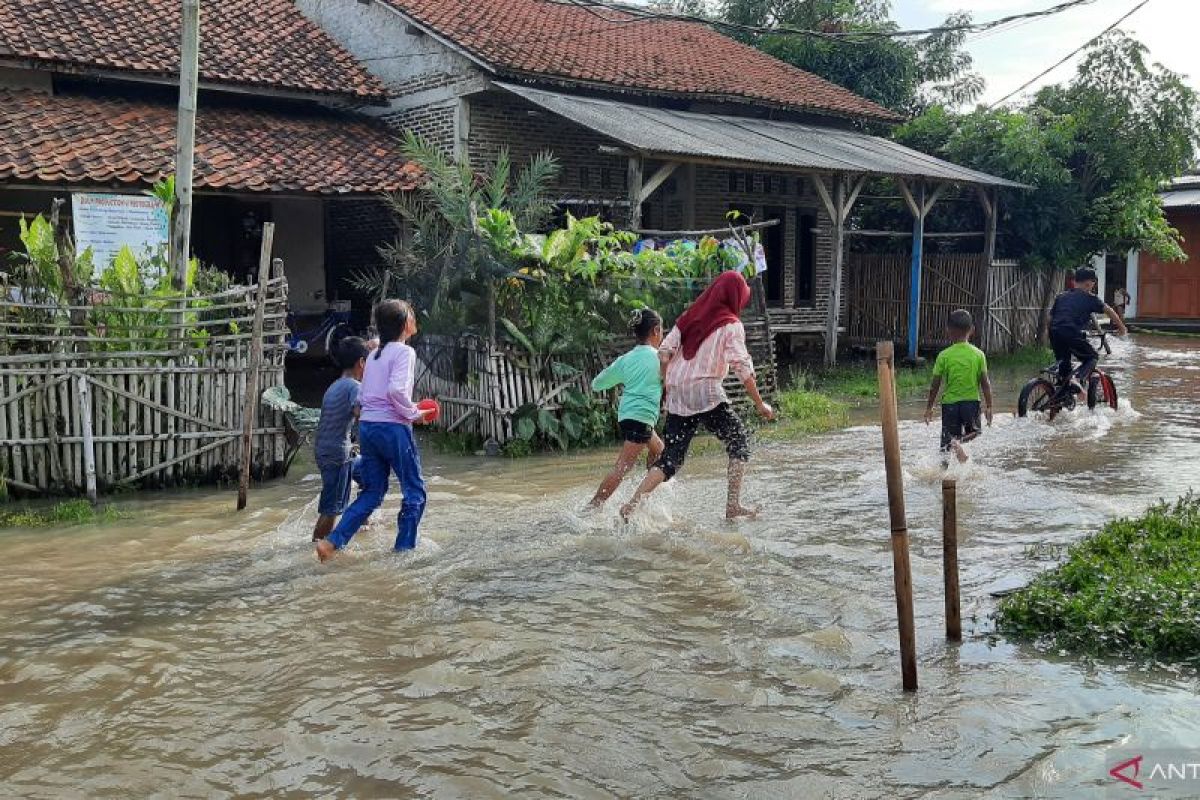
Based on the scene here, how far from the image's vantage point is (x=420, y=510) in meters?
6.41

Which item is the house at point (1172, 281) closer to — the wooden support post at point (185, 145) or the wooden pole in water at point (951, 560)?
the wooden support post at point (185, 145)

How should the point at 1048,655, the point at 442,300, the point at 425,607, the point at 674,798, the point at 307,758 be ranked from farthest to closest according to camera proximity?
1. the point at 442,300
2. the point at 425,607
3. the point at 1048,655
4. the point at 307,758
5. the point at 674,798

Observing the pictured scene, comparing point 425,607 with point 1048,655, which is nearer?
point 1048,655

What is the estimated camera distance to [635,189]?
13.0m

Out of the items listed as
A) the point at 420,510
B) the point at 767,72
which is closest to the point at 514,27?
the point at 767,72

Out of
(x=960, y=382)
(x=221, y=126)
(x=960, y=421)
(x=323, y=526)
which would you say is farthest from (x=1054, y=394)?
(x=221, y=126)

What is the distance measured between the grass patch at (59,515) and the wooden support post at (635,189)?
281 inches

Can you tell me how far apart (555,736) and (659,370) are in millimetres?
3565

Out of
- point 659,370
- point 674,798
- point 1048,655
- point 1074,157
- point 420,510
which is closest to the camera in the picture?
A: point 674,798

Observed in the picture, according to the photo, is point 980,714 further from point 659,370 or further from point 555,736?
point 659,370

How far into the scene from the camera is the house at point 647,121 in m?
14.3

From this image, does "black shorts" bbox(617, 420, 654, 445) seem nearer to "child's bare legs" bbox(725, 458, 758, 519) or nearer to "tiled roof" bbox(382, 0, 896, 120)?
"child's bare legs" bbox(725, 458, 758, 519)

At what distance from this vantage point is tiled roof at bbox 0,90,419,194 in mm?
11516

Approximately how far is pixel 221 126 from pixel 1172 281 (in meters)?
21.1
